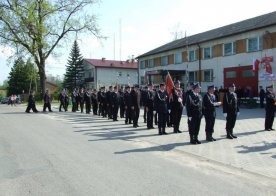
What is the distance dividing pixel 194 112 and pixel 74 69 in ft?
215

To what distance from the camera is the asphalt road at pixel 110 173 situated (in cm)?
632

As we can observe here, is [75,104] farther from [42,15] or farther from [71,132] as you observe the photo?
[42,15]

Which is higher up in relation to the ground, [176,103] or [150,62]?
[150,62]

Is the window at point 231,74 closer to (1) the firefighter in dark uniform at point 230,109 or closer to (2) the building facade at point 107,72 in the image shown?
(1) the firefighter in dark uniform at point 230,109

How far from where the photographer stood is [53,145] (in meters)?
11.1

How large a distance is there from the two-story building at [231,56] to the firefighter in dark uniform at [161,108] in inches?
554

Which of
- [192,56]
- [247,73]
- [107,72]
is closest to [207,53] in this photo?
[192,56]

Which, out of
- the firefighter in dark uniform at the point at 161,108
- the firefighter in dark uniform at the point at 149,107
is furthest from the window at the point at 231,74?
the firefighter in dark uniform at the point at 161,108

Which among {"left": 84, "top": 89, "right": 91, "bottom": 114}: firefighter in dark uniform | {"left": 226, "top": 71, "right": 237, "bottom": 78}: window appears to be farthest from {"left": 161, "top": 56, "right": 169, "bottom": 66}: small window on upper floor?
{"left": 84, "top": 89, "right": 91, "bottom": 114}: firefighter in dark uniform

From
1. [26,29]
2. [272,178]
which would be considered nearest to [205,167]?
[272,178]

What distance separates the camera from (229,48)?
120 ft

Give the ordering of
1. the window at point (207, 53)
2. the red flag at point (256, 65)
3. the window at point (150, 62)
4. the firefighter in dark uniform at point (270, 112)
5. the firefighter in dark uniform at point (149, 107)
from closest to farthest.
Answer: the firefighter in dark uniform at point (270, 112)
the firefighter in dark uniform at point (149, 107)
the red flag at point (256, 65)
the window at point (207, 53)
the window at point (150, 62)

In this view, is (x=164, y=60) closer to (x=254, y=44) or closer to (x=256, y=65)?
(x=254, y=44)

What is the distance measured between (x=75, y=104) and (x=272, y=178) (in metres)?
22.5
